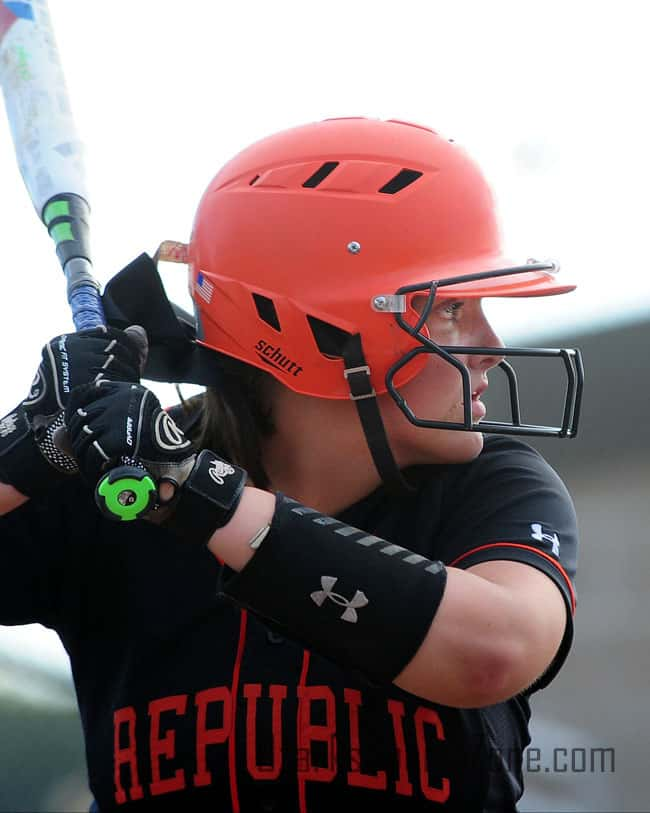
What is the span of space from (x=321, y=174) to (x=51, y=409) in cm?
66

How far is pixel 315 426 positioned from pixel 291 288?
0.27m

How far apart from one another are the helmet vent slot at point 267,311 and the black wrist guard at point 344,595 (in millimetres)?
529

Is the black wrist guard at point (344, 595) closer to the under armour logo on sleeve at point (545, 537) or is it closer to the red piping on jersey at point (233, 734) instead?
the under armour logo on sleeve at point (545, 537)

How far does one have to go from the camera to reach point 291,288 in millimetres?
1935

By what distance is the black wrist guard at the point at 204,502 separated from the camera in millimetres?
1524

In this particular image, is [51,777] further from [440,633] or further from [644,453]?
[644,453]

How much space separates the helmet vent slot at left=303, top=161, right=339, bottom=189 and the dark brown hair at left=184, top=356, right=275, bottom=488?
371mm

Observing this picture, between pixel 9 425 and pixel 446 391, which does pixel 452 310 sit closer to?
pixel 446 391

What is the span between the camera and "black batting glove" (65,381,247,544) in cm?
153

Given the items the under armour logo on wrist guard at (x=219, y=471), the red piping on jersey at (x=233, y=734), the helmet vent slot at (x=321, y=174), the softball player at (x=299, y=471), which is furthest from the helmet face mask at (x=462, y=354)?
the red piping on jersey at (x=233, y=734)

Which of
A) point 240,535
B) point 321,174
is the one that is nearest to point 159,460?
point 240,535

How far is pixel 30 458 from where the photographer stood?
1.76 meters

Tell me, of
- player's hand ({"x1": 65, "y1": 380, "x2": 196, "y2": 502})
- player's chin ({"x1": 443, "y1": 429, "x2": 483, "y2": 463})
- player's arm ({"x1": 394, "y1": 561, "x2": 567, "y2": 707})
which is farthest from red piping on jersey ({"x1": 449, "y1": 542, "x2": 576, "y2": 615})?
player's hand ({"x1": 65, "y1": 380, "x2": 196, "y2": 502})

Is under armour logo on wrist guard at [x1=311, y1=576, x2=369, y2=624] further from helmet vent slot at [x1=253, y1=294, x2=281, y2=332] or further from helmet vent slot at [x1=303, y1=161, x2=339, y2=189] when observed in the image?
helmet vent slot at [x1=303, y1=161, x2=339, y2=189]
